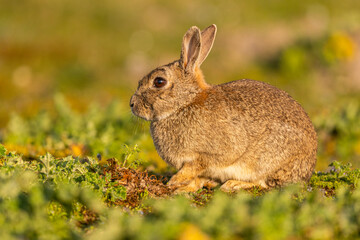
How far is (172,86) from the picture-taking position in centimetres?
639

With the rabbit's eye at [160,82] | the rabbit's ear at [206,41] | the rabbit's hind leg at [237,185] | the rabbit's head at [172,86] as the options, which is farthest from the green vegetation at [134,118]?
the rabbit's ear at [206,41]

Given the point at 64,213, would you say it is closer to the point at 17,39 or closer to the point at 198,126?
the point at 198,126

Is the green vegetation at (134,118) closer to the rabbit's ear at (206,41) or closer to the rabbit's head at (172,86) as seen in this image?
the rabbit's head at (172,86)

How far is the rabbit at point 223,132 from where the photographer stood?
235 inches

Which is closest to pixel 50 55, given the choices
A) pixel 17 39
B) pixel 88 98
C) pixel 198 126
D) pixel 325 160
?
pixel 17 39

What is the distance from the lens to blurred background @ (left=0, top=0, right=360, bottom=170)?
8992mm

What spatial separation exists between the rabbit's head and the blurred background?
0.60 meters

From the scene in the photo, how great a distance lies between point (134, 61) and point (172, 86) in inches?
591

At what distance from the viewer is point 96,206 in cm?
412

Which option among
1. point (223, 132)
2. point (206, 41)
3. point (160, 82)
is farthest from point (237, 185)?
point (206, 41)

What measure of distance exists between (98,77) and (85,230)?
52.0 ft

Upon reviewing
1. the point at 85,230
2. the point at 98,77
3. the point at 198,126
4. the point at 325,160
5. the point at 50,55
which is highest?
the point at 50,55

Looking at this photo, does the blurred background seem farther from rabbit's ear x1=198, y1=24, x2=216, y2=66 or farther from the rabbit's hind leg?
rabbit's ear x1=198, y1=24, x2=216, y2=66

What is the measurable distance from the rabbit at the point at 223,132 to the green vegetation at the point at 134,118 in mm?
340
